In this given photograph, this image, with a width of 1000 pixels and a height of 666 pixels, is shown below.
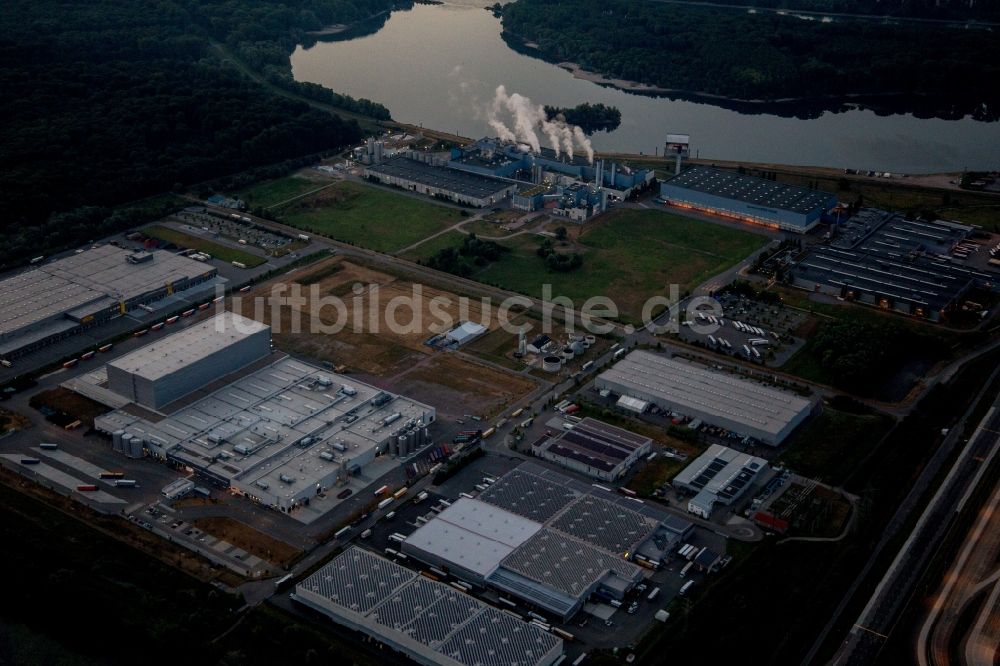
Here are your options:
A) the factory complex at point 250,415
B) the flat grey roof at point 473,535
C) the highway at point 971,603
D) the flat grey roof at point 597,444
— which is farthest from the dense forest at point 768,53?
the flat grey roof at point 473,535

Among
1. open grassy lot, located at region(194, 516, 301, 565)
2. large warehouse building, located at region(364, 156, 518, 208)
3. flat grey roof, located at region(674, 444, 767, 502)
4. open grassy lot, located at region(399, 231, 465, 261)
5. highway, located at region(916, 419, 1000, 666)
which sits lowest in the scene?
open grassy lot, located at region(194, 516, 301, 565)

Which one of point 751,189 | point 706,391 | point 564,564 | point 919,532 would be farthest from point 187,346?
point 751,189

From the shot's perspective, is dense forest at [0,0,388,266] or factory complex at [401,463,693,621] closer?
factory complex at [401,463,693,621]

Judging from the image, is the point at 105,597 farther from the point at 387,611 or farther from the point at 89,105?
the point at 89,105

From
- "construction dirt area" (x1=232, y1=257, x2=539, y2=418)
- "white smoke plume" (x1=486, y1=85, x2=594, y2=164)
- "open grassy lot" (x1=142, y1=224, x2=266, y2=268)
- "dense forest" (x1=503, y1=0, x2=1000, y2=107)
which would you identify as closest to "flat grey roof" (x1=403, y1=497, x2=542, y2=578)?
"construction dirt area" (x1=232, y1=257, x2=539, y2=418)

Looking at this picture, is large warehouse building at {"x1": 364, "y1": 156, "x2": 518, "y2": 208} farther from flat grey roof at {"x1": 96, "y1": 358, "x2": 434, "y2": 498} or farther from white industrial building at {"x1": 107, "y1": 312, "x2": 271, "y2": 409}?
flat grey roof at {"x1": 96, "y1": 358, "x2": 434, "y2": 498}

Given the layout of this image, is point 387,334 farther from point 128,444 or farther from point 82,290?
point 82,290

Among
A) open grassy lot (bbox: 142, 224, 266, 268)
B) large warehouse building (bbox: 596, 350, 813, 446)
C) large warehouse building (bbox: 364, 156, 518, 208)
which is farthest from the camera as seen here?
large warehouse building (bbox: 364, 156, 518, 208)
